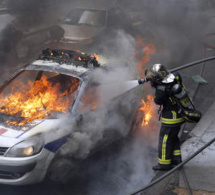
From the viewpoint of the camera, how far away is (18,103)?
527 cm

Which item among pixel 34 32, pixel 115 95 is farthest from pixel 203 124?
pixel 34 32

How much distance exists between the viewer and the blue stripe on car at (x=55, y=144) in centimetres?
445

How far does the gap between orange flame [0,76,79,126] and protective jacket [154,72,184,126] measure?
1.54 m

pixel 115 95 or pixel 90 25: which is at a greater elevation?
pixel 115 95

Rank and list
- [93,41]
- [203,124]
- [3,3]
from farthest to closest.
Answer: [3,3], [93,41], [203,124]

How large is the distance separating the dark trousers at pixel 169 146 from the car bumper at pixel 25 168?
169 centimetres

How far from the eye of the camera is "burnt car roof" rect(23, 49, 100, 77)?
5468mm

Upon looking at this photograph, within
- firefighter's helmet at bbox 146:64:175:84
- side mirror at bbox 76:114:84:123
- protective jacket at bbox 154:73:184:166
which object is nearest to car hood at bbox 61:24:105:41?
side mirror at bbox 76:114:84:123

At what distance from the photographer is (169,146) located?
184 inches

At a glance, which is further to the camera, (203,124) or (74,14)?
(74,14)

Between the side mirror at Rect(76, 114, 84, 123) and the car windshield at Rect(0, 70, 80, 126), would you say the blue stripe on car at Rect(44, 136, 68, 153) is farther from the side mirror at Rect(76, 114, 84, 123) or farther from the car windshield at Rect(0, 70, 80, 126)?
the car windshield at Rect(0, 70, 80, 126)

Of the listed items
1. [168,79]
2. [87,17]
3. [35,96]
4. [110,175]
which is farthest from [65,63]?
[87,17]

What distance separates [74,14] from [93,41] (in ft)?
7.40

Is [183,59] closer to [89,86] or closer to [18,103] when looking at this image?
[89,86]
